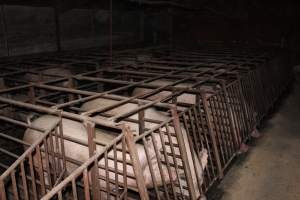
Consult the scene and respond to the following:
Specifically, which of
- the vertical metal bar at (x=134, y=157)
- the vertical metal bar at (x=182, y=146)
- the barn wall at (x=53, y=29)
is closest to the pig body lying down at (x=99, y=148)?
the vertical metal bar at (x=182, y=146)

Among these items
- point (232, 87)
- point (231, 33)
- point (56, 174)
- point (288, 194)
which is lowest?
point (288, 194)

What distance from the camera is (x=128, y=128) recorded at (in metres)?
2.71

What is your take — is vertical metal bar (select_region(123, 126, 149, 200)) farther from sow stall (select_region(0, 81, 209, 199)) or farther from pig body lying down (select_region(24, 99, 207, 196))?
pig body lying down (select_region(24, 99, 207, 196))

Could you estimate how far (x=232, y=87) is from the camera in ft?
18.3

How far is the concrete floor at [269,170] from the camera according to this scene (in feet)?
15.2

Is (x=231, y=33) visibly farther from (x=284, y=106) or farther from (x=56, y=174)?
(x=56, y=174)

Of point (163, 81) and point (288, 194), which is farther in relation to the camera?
point (163, 81)

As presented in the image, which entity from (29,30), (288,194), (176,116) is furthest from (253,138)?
(29,30)

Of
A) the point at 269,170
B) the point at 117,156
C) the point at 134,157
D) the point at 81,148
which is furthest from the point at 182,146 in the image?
the point at 269,170

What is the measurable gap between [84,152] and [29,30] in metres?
6.64

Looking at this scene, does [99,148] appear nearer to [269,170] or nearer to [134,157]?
[134,157]

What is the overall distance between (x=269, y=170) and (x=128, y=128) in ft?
12.1

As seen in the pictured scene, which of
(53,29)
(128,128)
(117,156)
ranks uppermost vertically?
(53,29)

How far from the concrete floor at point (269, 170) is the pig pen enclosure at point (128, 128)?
0.89 ft
